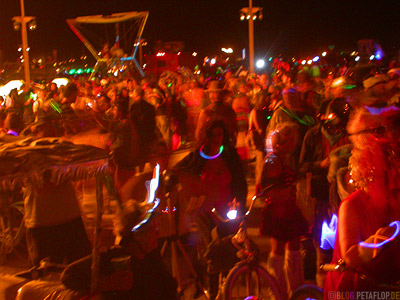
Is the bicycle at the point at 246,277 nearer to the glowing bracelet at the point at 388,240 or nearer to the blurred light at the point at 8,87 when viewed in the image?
the glowing bracelet at the point at 388,240

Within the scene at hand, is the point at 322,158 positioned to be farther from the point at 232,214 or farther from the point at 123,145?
the point at 123,145

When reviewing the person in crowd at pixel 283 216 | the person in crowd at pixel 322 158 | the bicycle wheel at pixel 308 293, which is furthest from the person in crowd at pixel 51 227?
the person in crowd at pixel 322 158

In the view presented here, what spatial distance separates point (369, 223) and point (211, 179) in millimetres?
2545

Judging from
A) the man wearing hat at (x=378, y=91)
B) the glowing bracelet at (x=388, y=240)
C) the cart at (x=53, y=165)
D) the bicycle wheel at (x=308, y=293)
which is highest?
the man wearing hat at (x=378, y=91)

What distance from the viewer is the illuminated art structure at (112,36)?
23.2m

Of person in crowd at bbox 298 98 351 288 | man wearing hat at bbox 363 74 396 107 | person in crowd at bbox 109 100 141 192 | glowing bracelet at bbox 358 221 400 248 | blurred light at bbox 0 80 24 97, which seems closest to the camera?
glowing bracelet at bbox 358 221 400 248

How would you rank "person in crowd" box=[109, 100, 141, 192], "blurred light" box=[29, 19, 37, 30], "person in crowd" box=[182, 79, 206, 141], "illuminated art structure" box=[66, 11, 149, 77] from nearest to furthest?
"person in crowd" box=[109, 100, 141, 192]
"person in crowd" box=[182, 79, 206, 141]
"blurred light" box=[29, 19, 37, 30]
"illuminated art structure" box=[66, 11, 149, 77]

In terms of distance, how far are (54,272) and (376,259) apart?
300 cm

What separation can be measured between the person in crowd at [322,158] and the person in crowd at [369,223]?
2.49 metres

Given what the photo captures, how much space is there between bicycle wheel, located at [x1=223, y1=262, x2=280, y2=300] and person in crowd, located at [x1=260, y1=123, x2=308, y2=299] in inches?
11.6

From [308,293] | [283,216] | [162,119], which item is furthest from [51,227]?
[162,119]

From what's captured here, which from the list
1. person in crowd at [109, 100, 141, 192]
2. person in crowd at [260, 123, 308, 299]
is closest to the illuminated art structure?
person in crowd at [109, 100, 141, 192]

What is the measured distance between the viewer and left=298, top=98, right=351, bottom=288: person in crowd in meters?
5.67

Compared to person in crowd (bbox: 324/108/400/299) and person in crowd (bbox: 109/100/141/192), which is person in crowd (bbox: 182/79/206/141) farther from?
person in crowd (bbox: 324/108/400/299)
